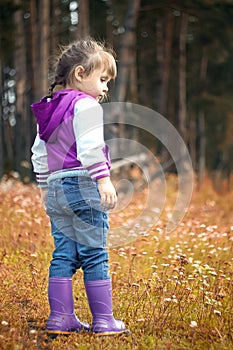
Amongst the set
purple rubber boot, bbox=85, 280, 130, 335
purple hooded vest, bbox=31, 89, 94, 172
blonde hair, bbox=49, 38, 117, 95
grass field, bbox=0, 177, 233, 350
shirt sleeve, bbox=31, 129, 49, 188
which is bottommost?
grass field, bbox=0, 177, 233, 350

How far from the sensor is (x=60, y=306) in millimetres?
3951

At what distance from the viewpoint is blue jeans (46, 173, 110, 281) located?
391 centimetres

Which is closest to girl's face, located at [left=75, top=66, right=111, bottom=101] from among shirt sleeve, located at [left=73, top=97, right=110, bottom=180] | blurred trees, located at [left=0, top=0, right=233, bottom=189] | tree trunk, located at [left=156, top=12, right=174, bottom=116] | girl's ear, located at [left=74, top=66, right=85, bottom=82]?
girl's ear, located at [left=74, top=66, right=85, bottom=82]

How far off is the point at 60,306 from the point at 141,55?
930 inches

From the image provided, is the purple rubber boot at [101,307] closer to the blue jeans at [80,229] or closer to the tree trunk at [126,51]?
the blue jeans at [80,229]

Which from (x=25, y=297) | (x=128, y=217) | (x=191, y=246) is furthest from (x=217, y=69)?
(x=25, y=297)

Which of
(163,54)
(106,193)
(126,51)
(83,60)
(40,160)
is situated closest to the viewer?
(106,193)

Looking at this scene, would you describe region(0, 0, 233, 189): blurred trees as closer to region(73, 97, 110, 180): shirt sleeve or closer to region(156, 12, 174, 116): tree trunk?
region(156, 12, 174, 116): tree trunk

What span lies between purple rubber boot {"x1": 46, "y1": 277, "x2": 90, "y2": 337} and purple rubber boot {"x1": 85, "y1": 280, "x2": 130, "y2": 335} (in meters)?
0.14

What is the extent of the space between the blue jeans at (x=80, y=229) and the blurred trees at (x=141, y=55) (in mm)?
8630

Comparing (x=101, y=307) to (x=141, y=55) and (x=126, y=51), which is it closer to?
(x=126, y=51)

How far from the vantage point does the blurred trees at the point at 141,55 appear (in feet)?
51.1

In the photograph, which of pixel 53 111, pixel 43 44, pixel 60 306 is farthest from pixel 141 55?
pixel 60 306

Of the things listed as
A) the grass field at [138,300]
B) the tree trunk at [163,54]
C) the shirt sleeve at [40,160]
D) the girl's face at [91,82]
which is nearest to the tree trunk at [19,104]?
the tree trunk at [163,54]
